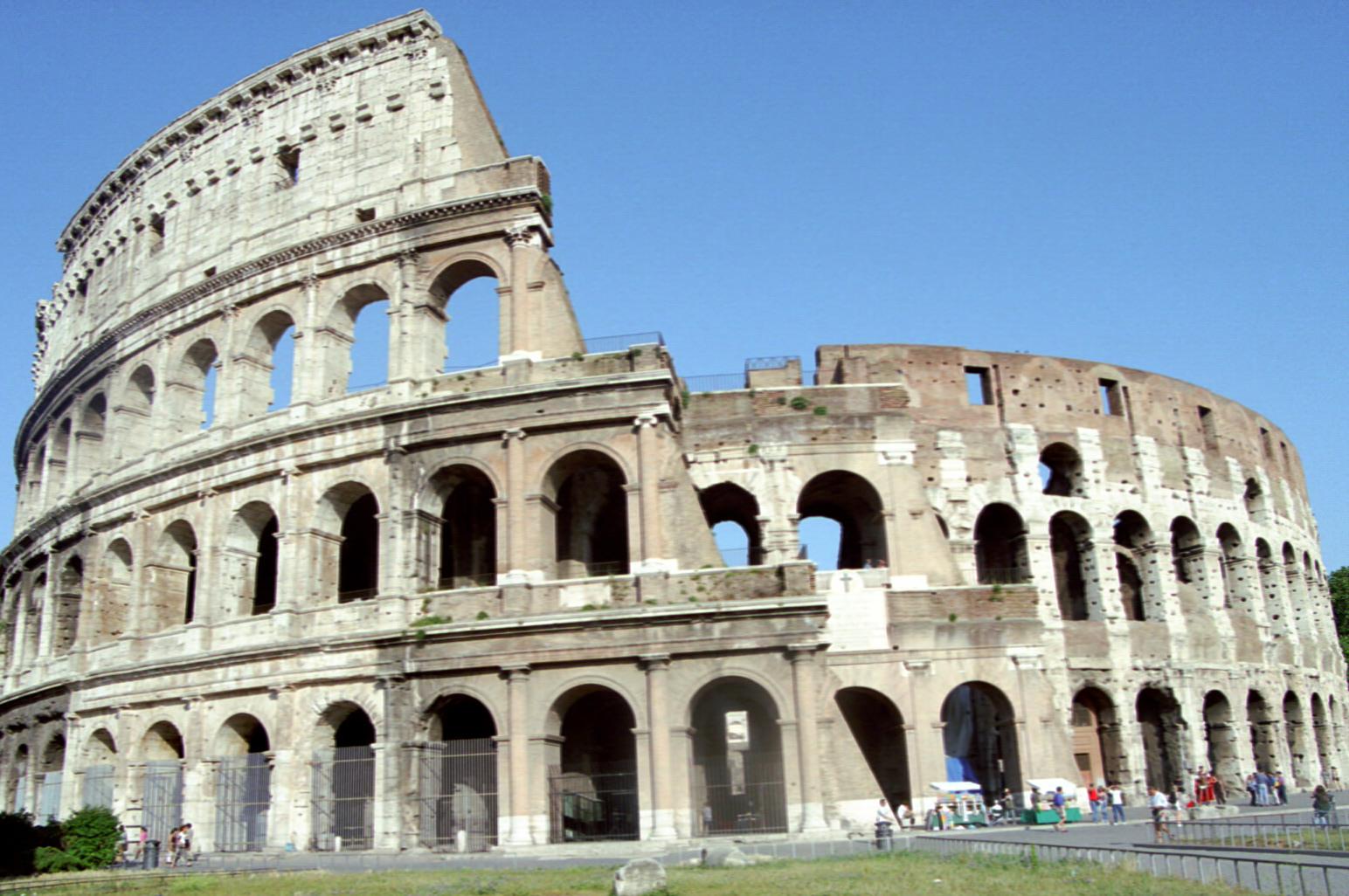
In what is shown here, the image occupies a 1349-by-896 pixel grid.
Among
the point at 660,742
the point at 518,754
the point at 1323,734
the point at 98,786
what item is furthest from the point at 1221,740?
the point at 98,786

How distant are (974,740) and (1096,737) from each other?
11.5 feet

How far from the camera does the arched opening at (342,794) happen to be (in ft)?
71.1

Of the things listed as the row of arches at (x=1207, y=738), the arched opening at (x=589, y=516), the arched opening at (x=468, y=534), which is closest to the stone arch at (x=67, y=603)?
the arched opening at (x=468, y=534)

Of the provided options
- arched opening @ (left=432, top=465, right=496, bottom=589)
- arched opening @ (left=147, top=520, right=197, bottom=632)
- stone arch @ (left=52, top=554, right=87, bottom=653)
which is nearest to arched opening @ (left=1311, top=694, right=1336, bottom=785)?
arched opening @ (left=432, top=465, right=496, bottom=589)

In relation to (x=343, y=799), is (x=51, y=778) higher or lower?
higher

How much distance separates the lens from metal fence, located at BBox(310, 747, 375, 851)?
2166 cm

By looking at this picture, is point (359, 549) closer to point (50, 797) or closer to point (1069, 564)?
point (50, 797)

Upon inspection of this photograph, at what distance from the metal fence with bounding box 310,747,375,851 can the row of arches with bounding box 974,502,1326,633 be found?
1561cm

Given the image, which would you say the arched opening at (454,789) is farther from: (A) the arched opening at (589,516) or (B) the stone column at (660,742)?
(A) the arched opening at (589,516)

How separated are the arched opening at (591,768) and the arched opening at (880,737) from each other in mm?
4988

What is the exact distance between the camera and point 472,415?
23.0 meters

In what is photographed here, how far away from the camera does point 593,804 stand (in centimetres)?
2262

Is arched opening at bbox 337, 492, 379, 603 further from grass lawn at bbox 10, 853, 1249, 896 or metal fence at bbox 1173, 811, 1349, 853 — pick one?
metal fence at bbox 1173, 811, 1349, 853

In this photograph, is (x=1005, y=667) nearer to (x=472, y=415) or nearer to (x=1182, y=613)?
(x=1182, y=613)
